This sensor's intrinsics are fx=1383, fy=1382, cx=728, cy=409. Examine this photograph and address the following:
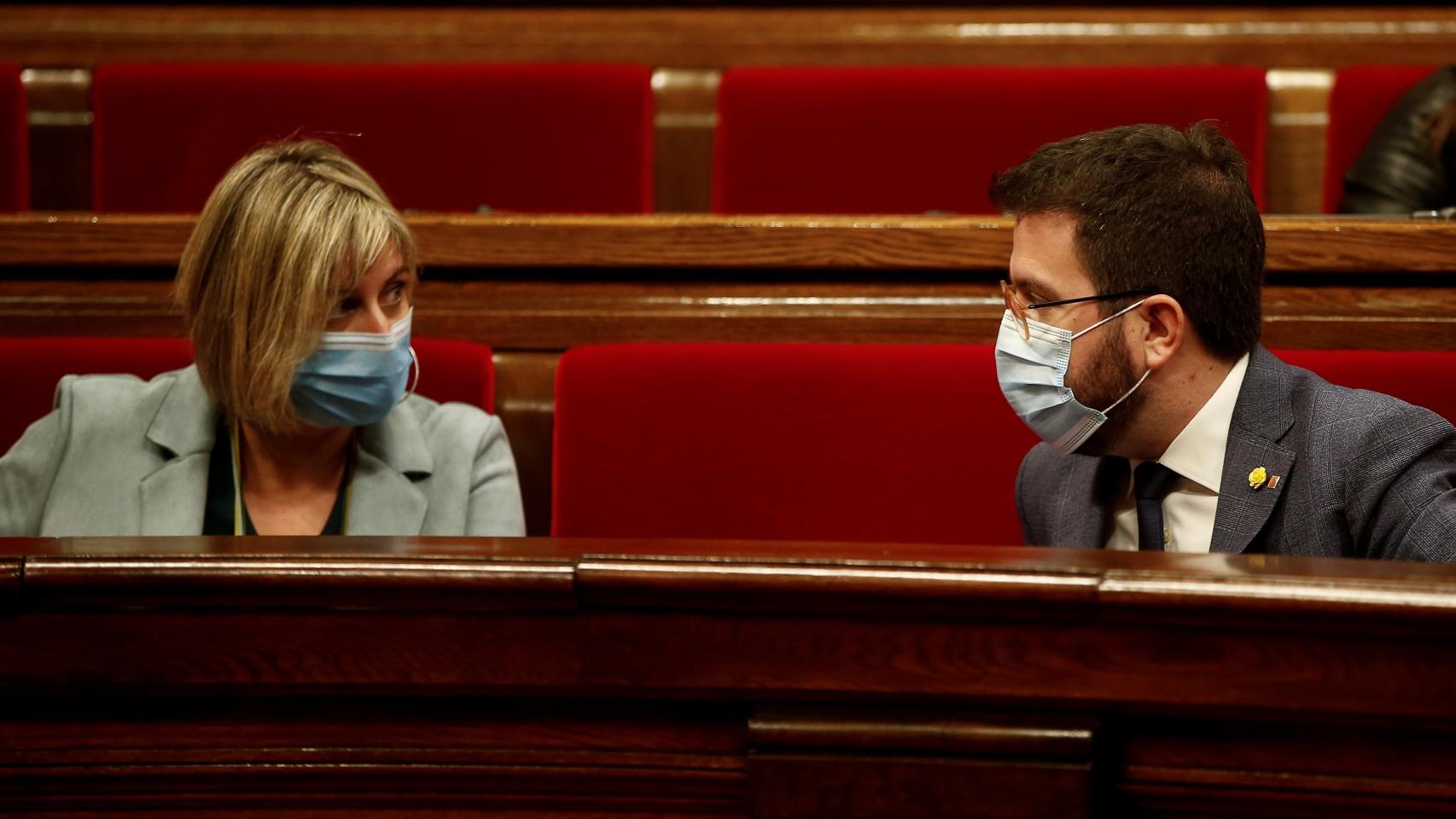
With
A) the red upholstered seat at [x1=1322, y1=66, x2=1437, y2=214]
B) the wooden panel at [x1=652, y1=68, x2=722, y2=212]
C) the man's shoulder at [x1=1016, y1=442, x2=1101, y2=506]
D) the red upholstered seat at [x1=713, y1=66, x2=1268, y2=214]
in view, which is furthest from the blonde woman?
the red upholstered seat at [x1=1322, y1=66, x2=1437, y2=214]

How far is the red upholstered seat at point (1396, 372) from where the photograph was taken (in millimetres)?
615

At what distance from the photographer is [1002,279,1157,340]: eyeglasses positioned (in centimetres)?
56

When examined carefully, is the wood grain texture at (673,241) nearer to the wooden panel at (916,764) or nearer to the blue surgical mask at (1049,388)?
the blue surgical mask at (1049,388)

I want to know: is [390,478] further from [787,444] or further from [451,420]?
[787,444]

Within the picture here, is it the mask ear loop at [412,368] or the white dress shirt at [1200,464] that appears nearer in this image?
the white dress shirt at [1200,464]

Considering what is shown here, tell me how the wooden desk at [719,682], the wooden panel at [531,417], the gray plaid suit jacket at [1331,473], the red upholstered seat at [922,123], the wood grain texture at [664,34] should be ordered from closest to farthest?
the wooden desk at [719,682] → the gray plaid suit jacket at [1331,473] → the wooden panel at [531,417] → the red upholstered seat at [922,123] → the wood grain texture at [664,34]

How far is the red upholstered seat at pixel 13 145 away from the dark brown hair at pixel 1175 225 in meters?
0.77

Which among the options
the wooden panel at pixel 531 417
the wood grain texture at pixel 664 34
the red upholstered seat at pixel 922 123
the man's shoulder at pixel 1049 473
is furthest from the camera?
the wood grain texture at pixel 664 34

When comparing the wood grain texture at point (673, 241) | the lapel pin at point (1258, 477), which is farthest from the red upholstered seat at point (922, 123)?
Answer: the lapel pin at point (1258, 477)

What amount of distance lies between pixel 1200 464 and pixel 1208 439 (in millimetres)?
11

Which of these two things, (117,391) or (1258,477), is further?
(117,391)

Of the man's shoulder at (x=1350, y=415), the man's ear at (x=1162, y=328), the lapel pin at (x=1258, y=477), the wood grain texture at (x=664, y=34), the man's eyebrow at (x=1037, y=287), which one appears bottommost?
the lapel pin at (x=1258, y=477)

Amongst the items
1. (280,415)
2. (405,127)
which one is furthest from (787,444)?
(405,127)

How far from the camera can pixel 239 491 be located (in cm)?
67
